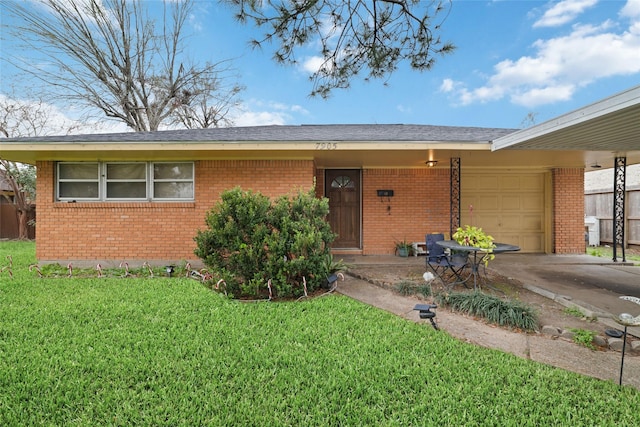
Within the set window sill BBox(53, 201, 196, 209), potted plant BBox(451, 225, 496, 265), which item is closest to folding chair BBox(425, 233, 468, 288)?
potted plant BBox(451, 225, 496, 265)

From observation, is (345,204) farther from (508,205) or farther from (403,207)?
(508,205)

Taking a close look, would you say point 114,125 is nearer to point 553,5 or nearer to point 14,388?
point 14,388

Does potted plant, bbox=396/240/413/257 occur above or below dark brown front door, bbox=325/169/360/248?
below

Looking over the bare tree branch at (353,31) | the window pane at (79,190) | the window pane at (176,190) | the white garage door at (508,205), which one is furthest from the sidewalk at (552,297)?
the window pane at (79,190)

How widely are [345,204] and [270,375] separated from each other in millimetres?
6417

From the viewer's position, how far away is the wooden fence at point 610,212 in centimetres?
1009

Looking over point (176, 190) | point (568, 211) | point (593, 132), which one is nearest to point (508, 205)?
point (568, 211)

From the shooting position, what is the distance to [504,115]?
61.5 ft

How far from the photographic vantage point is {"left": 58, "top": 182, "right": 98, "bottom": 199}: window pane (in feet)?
23.0

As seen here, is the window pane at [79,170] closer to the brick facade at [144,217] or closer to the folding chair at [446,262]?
the brick facade at [144,217]

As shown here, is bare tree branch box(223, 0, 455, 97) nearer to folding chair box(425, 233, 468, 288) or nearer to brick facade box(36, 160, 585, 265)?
brick facade box(36, 160, 585, 265)

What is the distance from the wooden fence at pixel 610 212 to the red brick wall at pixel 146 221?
11.4 m

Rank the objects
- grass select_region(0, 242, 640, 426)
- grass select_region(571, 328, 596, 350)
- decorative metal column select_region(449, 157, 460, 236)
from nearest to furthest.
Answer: grass select_region(0, 242, 640, 426), grass select_region(571, 328, 596, 350), decorative metal column select_region(449, 157, 460, 236)

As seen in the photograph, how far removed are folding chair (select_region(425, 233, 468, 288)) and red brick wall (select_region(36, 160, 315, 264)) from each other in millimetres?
3014
